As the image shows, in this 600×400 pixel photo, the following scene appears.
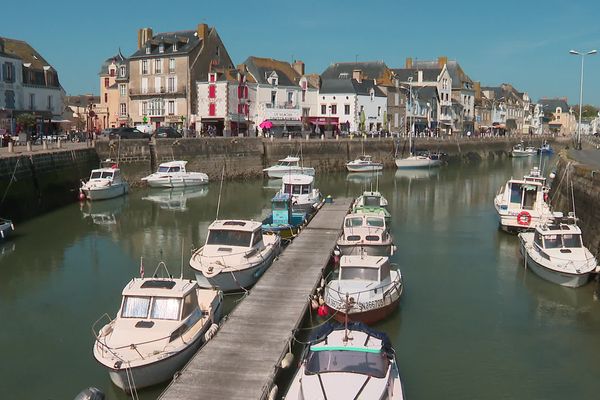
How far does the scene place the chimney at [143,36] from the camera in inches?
2356

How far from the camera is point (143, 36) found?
60.3 m

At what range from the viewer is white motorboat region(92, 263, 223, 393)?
11.8 metres

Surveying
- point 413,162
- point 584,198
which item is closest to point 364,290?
point 584,198

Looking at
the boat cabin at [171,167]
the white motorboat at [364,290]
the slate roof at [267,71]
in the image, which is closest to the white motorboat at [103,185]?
the boat cabin at [171,167]

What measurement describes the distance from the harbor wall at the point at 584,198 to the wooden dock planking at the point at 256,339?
10.1 metres

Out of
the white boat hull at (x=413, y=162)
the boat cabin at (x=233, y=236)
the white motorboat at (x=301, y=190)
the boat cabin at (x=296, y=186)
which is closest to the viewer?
the boat cabin at (x=233, y=236)

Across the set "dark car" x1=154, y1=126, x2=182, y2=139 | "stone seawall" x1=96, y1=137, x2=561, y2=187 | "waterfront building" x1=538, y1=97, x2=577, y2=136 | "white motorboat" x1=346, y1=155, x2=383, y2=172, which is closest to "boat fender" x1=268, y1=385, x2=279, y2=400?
"stone seawall" x1=96, y1=137, x2=561, y2=187

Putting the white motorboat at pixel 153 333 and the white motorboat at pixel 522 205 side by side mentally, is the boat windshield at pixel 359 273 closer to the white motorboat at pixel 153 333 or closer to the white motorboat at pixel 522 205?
the white motorboat at pixel 153 333

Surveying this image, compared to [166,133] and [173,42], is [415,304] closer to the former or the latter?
[166,133]

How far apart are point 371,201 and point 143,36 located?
130ft

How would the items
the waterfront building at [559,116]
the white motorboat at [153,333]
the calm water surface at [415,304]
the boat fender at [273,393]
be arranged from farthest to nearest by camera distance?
the waterfront building at [559,116] → the calm water surface at [415,304] → the white motorboat at [153,333] → the boat fender at [273,393]

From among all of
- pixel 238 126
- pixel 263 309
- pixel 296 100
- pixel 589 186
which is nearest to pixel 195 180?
pixel 238 126

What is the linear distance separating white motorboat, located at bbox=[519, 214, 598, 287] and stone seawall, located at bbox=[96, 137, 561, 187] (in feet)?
100

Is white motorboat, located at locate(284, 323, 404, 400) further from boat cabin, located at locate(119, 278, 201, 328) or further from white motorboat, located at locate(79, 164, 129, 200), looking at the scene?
white motorboat, located at locate(79, 164, 129, 200)
